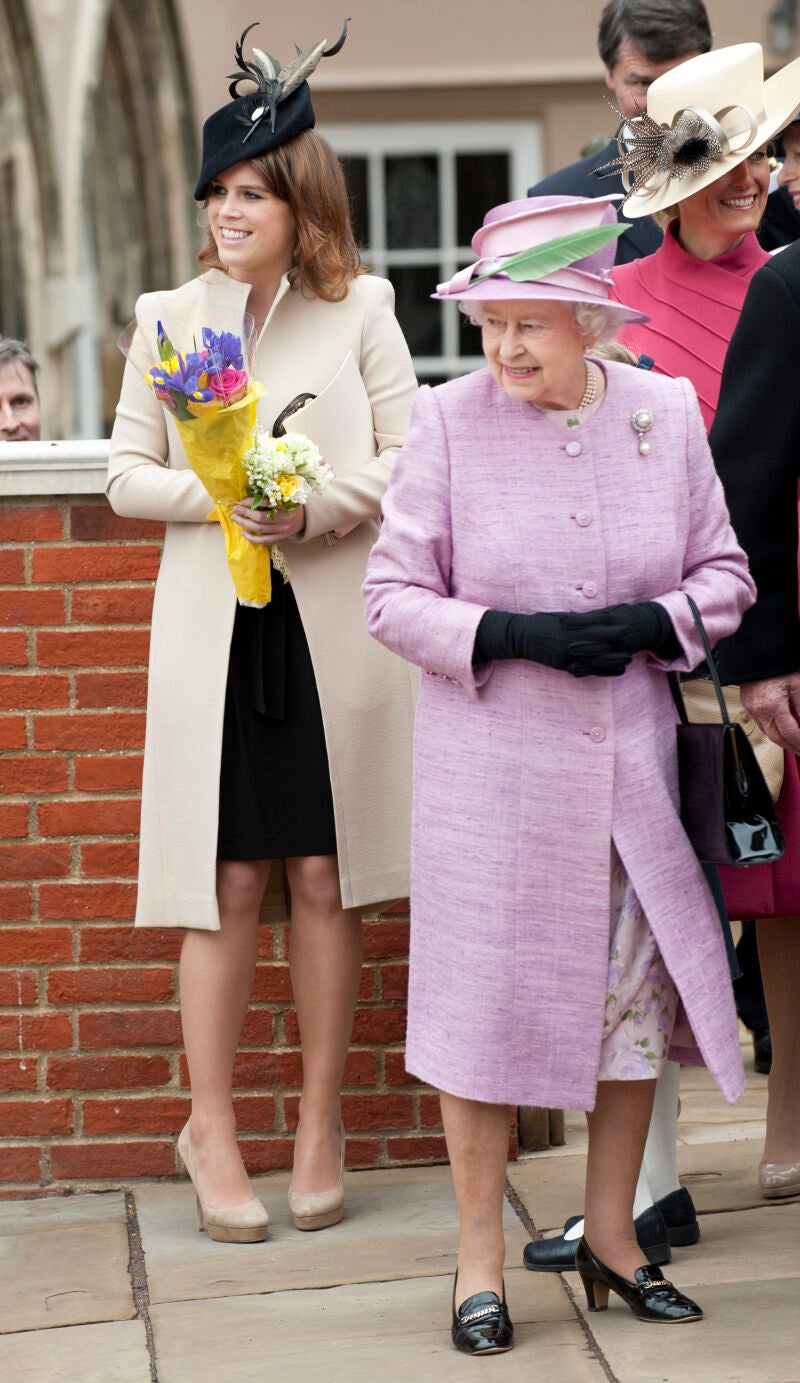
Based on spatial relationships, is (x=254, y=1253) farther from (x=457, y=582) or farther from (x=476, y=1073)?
(x=457, y=582)

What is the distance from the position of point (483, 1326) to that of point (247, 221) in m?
1.97

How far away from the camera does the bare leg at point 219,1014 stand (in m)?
3.77

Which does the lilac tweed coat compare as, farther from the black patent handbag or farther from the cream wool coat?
the cream wool coat

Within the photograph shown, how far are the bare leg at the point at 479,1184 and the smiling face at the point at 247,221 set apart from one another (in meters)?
1.57

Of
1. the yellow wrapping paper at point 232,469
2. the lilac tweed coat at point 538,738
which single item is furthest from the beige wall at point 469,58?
the lilac tweed coat at point 538,738

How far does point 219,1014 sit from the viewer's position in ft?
12.4

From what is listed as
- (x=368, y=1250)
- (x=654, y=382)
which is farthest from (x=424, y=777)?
(x=368, y=1250)

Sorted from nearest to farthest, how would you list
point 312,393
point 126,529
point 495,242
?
point 495,242 → point 312,393 → point 126,529

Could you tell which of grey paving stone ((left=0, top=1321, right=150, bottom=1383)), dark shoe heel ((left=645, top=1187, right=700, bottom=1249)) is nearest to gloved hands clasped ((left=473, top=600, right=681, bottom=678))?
dark shoe heel ((left=645, top=1187, right=700, bottom=1249))

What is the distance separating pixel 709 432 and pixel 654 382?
328 mm

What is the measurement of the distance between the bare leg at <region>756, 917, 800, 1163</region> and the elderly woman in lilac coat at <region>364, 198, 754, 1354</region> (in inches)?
26.7

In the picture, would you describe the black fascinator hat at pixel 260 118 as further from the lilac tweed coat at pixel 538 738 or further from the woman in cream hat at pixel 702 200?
the lilac tweed coat at pixel 538 738

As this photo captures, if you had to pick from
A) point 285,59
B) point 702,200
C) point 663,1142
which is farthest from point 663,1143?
point 285,59

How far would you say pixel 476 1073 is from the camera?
3088 mm
